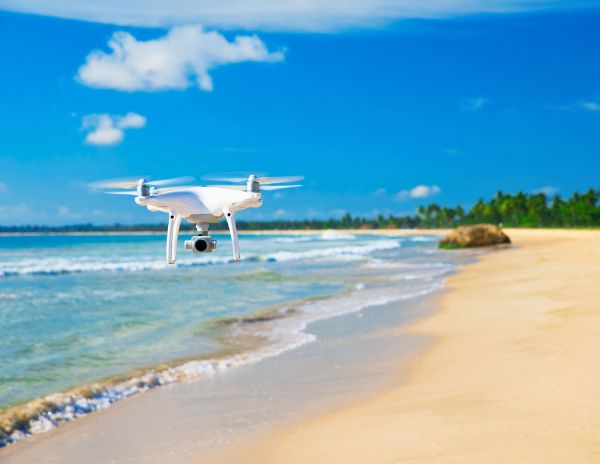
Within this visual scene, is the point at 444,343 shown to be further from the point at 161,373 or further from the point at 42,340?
the point at 42,340

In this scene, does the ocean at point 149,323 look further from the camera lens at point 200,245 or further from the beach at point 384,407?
the beach at point 384,407

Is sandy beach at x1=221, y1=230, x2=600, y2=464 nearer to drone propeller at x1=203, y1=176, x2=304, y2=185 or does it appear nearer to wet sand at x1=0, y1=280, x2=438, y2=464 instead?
wet sand at x1=0, y1=280, x2=438, y2=464

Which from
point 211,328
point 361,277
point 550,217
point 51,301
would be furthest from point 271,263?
point 550,217

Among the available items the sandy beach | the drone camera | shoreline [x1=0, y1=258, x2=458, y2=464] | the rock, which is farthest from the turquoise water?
the rock

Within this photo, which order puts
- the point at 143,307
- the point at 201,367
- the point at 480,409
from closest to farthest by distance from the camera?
the point at 480,409
the point at 201,367
the point at 143,307

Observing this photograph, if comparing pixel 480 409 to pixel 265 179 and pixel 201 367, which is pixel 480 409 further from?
pixel 265 179

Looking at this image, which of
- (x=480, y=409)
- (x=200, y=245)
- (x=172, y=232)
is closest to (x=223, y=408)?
(x=480, y=409)
